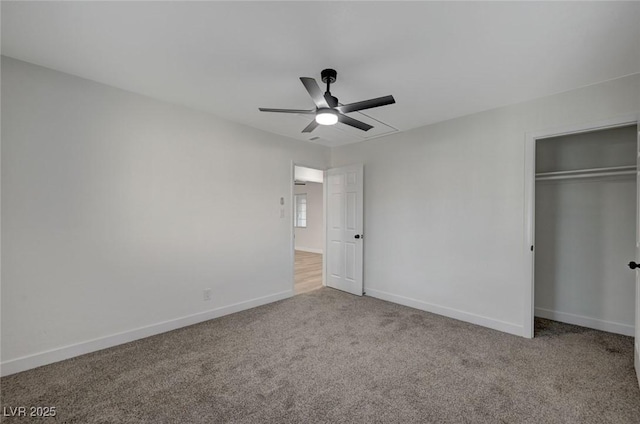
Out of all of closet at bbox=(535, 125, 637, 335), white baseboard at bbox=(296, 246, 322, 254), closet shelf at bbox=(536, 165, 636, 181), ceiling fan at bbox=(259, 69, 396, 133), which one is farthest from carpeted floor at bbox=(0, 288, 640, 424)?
white baseboard at bbox=(296, 246, 322, 254)

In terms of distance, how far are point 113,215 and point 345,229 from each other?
3191 millimetres

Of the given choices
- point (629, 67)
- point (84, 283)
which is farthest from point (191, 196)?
point (629, 67)

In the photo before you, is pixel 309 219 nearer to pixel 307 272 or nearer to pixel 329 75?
pixel 307 272

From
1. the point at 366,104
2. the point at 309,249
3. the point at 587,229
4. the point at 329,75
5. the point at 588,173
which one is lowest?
the point at 309,249

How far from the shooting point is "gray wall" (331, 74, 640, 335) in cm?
307

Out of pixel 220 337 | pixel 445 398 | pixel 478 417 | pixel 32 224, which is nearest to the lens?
pixel 478 417

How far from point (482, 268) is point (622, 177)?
5.71 feet

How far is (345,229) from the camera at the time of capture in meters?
4.86

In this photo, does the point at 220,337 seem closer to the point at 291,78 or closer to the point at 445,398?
the point at 445,398

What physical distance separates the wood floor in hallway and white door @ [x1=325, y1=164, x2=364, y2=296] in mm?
404

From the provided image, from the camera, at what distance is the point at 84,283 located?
2.68 metres

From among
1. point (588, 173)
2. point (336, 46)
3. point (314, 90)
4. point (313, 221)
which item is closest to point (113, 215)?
point (314, 90)

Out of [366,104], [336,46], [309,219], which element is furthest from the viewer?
[309,219]

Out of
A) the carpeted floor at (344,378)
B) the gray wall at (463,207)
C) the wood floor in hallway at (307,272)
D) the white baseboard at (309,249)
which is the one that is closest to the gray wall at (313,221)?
the white baseboard at (309,249)
